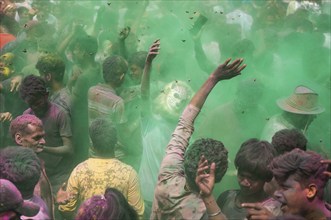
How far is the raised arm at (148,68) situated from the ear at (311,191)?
185 cm

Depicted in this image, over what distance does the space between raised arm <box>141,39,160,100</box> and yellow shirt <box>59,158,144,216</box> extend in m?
0.87

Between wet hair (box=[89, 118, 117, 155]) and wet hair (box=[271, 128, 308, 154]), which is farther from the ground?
wet hair (box=[271, 128, 308, 154])

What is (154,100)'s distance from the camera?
5.59m

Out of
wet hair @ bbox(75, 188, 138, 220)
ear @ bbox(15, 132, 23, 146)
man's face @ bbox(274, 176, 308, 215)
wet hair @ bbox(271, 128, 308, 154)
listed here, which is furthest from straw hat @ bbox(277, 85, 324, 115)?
wet hair @ bbox(75, 188, 138, 220)

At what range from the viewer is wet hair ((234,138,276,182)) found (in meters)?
3.64

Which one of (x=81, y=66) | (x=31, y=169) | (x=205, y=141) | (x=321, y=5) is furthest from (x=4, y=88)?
(x=321, y=5)

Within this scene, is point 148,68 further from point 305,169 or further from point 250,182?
Answer: point 305,169

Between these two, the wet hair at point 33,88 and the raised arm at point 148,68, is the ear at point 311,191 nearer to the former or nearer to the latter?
the raised arm at point 148,68

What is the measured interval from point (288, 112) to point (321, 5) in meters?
4.11

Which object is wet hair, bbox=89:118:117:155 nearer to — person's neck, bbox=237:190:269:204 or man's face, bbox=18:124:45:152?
man's face, bbox=18:124:45:152

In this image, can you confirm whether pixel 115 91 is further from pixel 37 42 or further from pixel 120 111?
pixel 37 42

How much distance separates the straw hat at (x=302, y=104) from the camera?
5324 mm

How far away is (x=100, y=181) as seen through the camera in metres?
4.22

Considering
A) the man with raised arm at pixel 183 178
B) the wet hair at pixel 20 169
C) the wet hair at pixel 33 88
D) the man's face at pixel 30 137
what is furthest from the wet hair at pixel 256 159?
the wet hair at pixel 33 88
